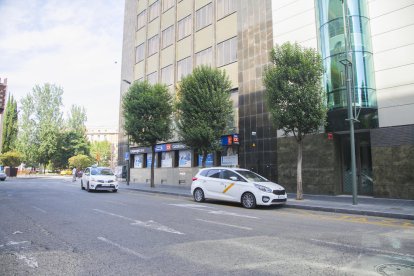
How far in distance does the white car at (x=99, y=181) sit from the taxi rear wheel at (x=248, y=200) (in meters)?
10.1

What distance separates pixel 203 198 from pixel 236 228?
7.05 m

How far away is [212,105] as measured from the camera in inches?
798

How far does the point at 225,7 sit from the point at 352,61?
13.3m

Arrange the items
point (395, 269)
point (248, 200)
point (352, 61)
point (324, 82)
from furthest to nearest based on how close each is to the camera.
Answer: point (324, 82) → point (352, 61) → point (248, 200) → point (395, 269)

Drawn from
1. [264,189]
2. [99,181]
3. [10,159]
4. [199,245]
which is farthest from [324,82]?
[10,159]

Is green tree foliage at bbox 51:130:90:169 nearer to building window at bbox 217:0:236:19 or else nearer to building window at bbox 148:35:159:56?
building window at bbox 148:35:159:56

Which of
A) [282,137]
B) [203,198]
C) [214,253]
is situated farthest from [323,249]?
[282,137]

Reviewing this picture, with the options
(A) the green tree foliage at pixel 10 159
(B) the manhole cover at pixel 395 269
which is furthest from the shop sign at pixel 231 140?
(A) the green tree foliage at pixel 10 159

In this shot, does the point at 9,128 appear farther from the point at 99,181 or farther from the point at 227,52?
the point at 227,52

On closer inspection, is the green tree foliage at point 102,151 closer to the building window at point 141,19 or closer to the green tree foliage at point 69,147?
the green tree foliage at point 69,147

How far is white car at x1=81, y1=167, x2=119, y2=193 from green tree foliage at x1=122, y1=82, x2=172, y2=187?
4603mm

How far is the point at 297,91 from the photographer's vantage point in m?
14.4

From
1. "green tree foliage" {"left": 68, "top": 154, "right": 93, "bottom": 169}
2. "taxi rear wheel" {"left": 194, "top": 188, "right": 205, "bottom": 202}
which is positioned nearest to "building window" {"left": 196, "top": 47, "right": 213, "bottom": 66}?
"taxi rear wheel" {"left": 194, "top": 188, "right": 205, "bottom": 202}

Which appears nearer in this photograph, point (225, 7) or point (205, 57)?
point (225, 7)
